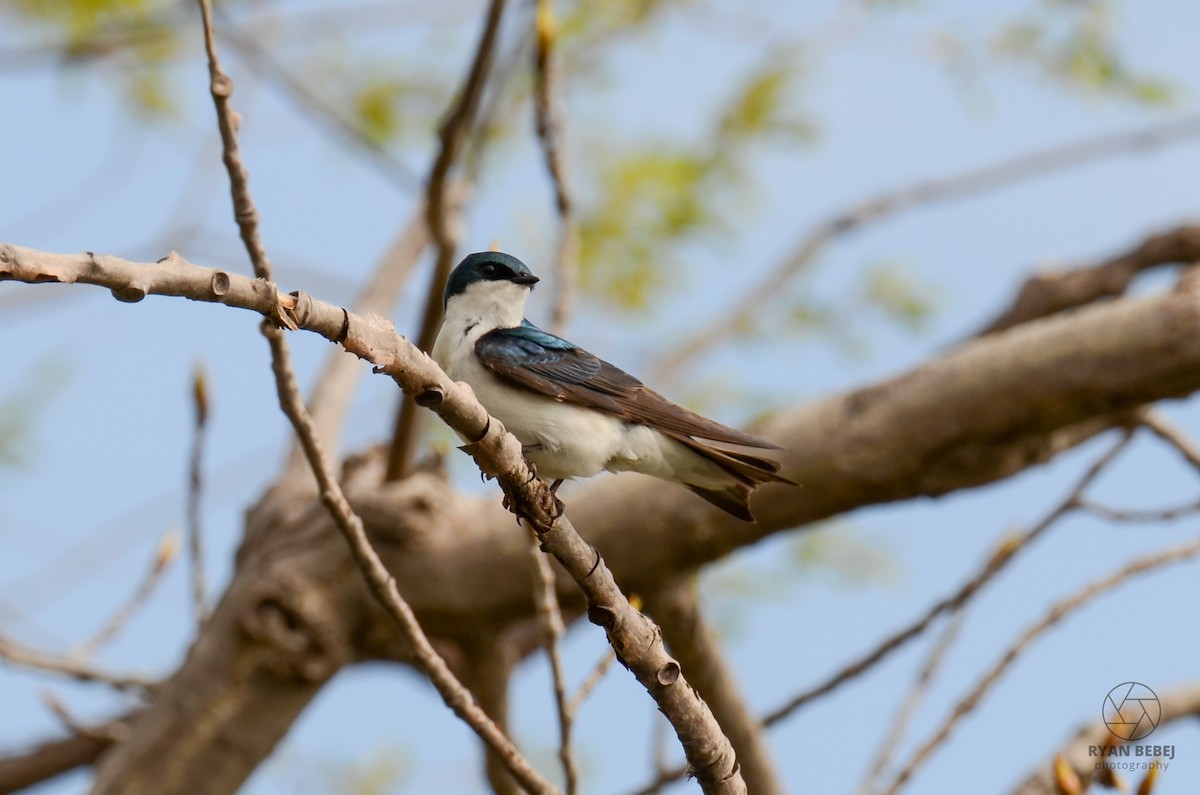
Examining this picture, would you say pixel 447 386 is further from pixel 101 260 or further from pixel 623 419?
pixel 623 419

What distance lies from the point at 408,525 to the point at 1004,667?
2442mm

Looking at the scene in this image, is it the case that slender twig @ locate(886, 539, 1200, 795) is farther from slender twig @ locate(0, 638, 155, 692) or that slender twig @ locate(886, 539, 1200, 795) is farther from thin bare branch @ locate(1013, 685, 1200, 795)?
slender twig @ locate(0, 638, 155, 692)

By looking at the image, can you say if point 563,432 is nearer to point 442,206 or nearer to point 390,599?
point 390,599

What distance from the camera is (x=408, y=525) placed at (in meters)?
5.43

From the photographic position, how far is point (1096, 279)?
5.92 metres

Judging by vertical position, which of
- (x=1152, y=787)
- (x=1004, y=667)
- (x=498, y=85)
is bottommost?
(x=1152, y=787)

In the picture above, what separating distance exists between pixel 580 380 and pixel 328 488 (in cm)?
81

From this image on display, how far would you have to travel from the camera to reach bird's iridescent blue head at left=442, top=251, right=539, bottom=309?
14.1 ft

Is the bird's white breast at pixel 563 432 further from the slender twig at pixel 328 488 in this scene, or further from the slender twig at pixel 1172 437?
the slender twig at pixel 1172 437

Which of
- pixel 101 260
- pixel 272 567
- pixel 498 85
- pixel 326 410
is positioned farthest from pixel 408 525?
pixel 101 260

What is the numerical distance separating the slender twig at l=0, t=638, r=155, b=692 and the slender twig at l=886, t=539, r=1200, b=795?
2.87 metres

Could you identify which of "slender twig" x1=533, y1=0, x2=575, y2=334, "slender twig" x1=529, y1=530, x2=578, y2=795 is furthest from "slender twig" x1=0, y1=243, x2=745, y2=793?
"slender twig" x1=533, y1=0, x2=575, y2=334

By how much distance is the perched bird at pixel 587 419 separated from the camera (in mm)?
3646

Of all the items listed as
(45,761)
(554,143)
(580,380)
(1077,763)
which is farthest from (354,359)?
(1077,763)
